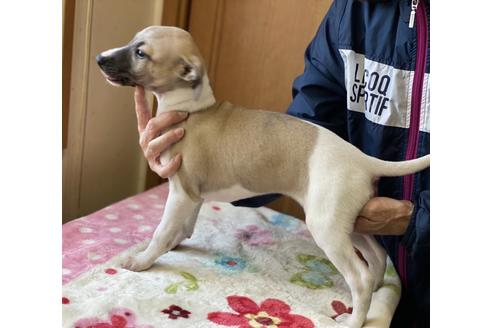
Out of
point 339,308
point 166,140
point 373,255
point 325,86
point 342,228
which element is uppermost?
point 325,86

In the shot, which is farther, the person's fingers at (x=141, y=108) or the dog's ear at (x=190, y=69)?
the person's fingers at (x=141, y=108)

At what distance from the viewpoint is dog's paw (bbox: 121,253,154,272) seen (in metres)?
1.32

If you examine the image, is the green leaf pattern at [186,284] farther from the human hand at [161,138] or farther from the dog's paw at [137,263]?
the human hand at [161,138]

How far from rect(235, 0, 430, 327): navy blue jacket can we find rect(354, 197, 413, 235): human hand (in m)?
0.02

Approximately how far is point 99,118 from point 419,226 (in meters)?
1.24

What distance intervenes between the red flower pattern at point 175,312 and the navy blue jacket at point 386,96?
0.51 metres

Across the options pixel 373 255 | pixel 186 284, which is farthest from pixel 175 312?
pixel 373 255

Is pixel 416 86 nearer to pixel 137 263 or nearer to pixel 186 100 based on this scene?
pixel 186 100

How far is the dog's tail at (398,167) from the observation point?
1.17 metres

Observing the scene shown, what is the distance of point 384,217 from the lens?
1.25 metres

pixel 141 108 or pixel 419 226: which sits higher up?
pixel 141 108

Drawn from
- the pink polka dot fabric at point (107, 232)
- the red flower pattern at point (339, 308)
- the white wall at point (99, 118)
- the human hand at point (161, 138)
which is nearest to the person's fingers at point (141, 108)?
the human hand at point (161, 138)

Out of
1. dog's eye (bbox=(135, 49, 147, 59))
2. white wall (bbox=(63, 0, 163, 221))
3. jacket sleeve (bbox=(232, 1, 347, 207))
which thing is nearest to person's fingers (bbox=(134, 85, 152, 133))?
dog's eye (bbox=(135, 49, 147, 59))
